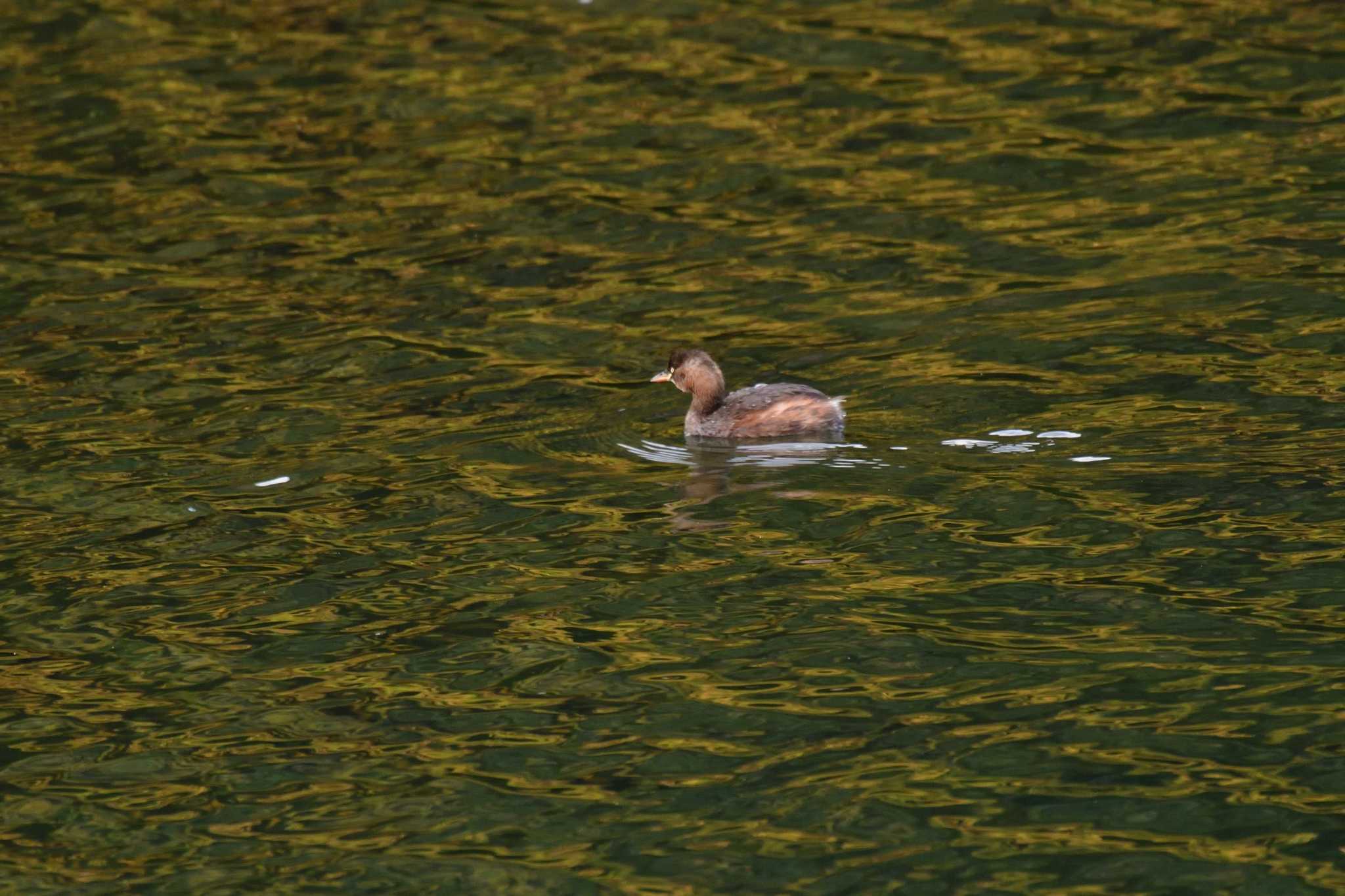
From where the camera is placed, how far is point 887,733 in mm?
8797

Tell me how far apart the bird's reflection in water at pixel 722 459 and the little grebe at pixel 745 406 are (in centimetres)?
8

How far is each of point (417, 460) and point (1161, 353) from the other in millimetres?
4610

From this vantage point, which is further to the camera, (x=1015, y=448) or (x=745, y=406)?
(x=745, y=406)

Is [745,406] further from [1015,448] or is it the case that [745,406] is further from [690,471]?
[1015,448]

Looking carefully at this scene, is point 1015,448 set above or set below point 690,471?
above

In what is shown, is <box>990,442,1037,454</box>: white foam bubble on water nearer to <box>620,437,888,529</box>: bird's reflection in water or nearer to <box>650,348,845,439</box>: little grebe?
<box>620,437,888,529</box>: bird's reflection in water

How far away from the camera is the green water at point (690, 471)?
8344 millimetres

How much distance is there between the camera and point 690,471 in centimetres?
1243

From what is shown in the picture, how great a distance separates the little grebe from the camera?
12.4m

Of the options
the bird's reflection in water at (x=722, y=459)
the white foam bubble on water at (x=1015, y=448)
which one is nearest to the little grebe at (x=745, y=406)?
the bird's reflection in water at (x=722, y=459)

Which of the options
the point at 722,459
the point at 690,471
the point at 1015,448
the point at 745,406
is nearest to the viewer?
the point at 1015,448

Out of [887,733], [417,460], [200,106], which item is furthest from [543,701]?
[200,106]

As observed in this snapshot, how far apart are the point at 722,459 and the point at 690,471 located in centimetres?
24

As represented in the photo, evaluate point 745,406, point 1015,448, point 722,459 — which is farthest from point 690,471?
point 1015,448
